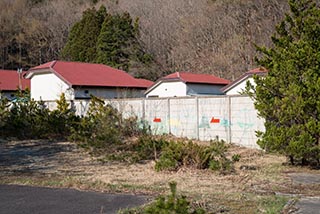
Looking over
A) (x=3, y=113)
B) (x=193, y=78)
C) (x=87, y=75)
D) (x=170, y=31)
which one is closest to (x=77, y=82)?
(x=87, y=75)

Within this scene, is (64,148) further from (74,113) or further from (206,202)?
(206,202)

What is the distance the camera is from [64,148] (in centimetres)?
1738

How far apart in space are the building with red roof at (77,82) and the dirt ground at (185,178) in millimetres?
14300

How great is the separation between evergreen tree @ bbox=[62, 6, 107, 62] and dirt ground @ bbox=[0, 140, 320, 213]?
33315mm

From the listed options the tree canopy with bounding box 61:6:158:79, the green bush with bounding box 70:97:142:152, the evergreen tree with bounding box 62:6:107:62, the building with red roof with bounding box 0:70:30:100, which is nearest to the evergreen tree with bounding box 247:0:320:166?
the green bush with bounding box 70:97:142:152

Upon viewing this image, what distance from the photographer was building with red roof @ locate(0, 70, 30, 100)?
40.5 m

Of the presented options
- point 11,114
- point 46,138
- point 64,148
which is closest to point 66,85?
point 11,114

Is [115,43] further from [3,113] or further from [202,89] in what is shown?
[3,113]

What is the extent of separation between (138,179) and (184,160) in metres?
1.42

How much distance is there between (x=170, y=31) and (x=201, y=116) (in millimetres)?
33124

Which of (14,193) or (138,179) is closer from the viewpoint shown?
(14,193)

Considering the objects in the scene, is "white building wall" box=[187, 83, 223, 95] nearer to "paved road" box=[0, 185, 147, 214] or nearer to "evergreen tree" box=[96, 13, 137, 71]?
"evergreen tree" box=[96, 13, 137, 71]

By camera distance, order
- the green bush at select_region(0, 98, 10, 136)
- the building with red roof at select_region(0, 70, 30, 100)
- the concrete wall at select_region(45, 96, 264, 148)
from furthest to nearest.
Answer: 1. the building with red roof at select_region(0, 70, 30, 100)
2. the green bush at select_region(0, 98, 10, 136)
3. the concrete wall at select_region(45, 96, 264, 148)

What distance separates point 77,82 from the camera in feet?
96.3
